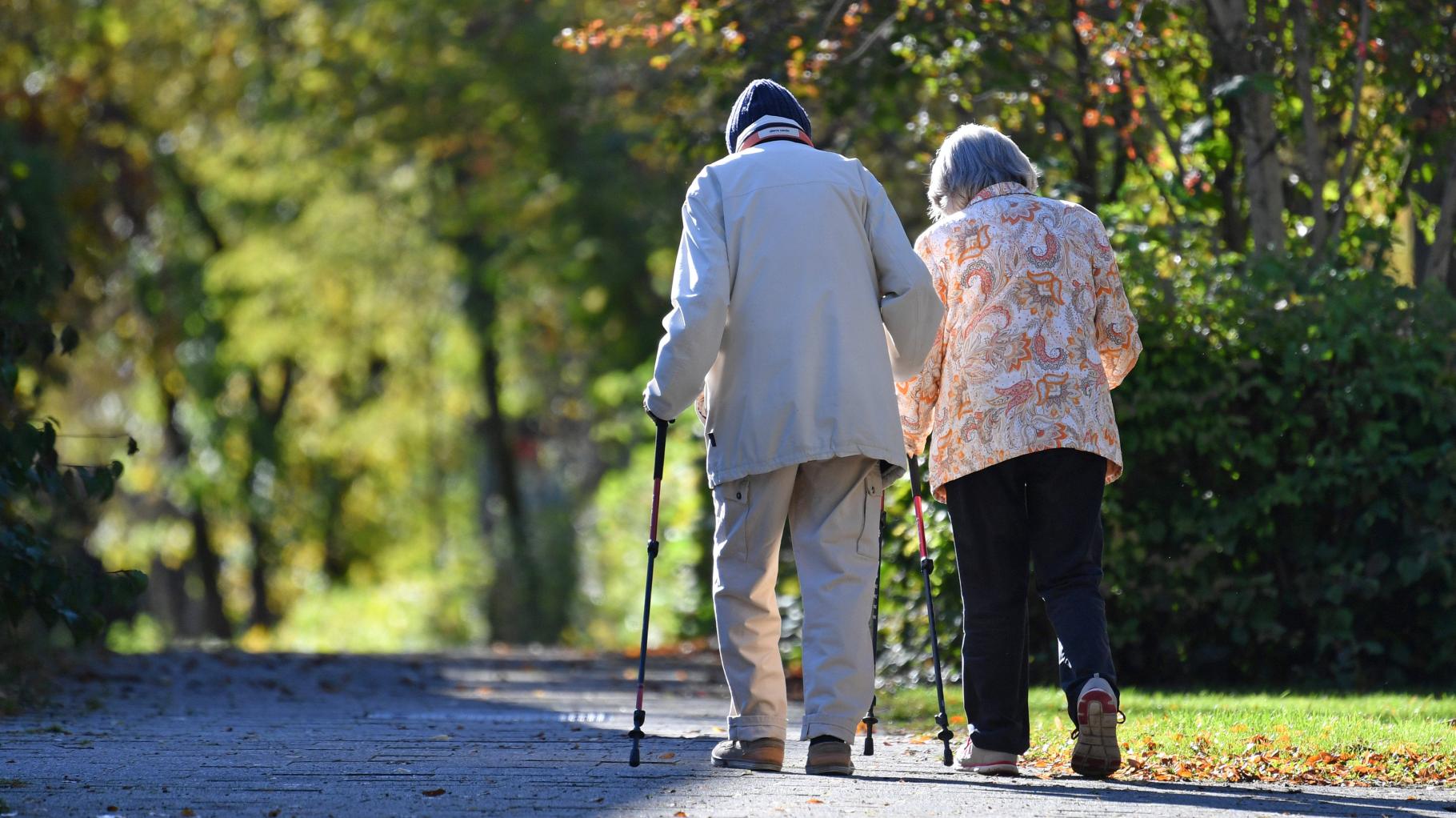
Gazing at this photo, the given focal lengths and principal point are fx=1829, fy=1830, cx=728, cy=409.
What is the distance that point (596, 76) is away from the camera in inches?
640

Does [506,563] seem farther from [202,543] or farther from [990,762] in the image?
[990,762]

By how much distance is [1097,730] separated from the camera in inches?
208

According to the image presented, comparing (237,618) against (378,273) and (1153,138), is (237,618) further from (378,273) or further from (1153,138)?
(1153,138)

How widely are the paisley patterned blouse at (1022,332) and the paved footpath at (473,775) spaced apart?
103 centimetres

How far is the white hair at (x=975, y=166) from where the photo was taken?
5.79m

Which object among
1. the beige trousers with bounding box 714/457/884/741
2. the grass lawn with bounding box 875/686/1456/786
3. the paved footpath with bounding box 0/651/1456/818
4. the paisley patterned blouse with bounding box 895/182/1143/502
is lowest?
the paved footpath with bounding box 0/651/1456/818

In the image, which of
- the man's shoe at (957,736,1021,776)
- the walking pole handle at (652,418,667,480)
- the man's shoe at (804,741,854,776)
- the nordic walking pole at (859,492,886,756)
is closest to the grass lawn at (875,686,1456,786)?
the man's shoe at (957,736,1021,776)

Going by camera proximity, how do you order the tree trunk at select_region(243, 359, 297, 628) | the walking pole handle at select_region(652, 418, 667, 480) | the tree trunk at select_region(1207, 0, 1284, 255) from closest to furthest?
the walking pole handle at select_region(652, 418, 667, 480)
the tree trunk at select_region(1207, 0, 1284, 255)
the tree trunk at select_region(243, 359, 297, 628)

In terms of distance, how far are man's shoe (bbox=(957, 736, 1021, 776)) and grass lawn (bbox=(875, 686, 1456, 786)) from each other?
178 millimetres

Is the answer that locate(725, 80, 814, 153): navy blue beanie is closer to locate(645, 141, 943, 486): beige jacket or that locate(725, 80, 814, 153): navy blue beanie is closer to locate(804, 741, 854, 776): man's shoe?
locate(645, 141, 943, 486): beige jacket

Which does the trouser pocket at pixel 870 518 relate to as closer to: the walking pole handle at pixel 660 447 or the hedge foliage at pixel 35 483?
the walking pole handle at pixel 660 447

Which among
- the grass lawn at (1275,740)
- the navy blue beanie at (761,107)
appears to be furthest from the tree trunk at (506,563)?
the navy blue beanie at (761,107)

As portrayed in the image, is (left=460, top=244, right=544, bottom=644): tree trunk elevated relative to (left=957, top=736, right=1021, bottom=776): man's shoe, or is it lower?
elevated

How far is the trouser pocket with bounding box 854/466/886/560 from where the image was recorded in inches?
218
